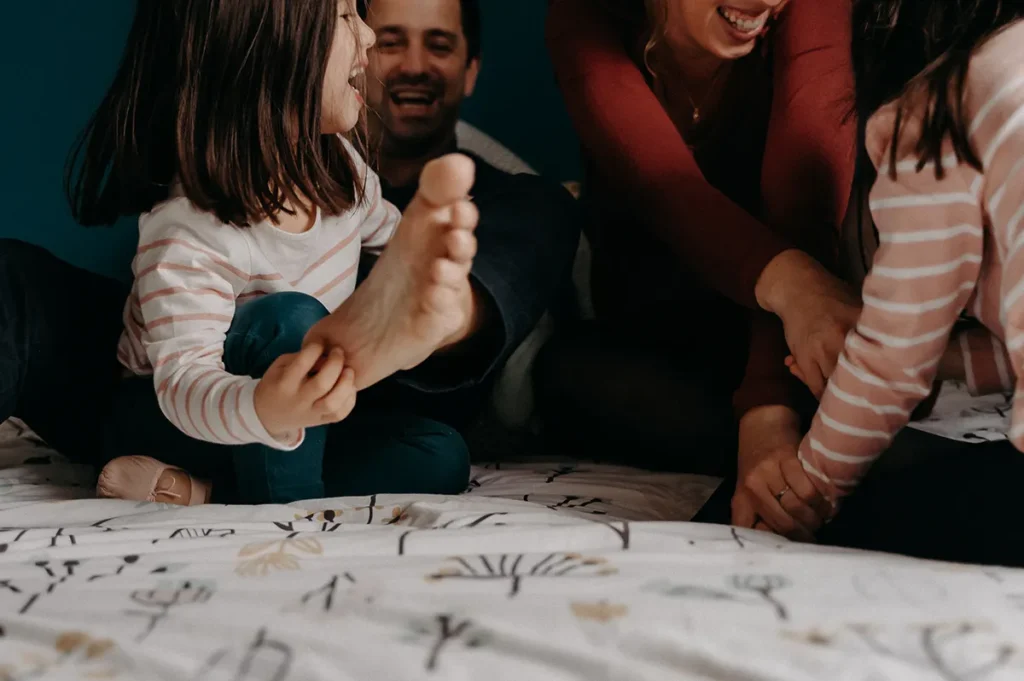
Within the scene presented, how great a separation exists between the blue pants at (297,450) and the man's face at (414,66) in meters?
0.48

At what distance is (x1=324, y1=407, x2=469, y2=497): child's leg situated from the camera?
3.20ft

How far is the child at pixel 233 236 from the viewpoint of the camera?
824mm

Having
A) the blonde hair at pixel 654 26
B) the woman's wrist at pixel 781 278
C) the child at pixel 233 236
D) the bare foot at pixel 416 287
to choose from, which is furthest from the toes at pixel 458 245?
the blonde hair at pixel 654 26

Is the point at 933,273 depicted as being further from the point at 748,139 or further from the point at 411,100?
the point at 411,100

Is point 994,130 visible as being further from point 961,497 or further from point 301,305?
point 301,305

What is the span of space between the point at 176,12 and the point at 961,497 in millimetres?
782

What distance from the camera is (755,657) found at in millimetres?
517

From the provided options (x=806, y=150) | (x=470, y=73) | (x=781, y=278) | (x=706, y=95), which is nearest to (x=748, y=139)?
(x=706, y=95)

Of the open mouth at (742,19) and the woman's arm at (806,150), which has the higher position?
the open mouth at (742,19)

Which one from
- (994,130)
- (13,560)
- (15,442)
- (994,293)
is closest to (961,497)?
(994,293)

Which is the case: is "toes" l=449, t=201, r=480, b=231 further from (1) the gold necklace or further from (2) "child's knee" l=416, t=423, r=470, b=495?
(1) the gold necklace

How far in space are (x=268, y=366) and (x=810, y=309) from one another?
A: 48 centimetres

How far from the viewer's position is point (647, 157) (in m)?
1.00

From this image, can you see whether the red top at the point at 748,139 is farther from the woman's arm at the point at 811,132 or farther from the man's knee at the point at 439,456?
the man's knee at the point at 439,456
